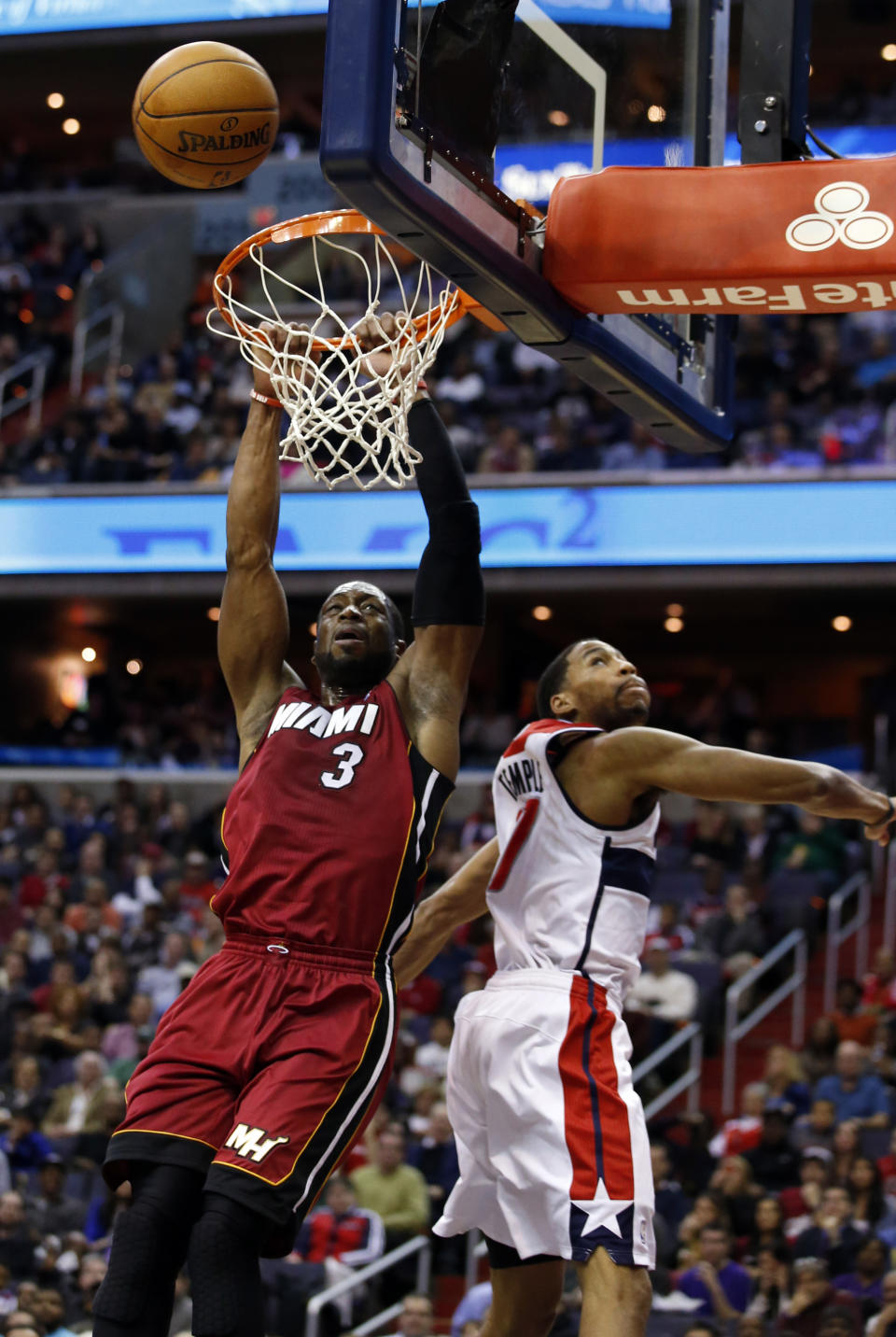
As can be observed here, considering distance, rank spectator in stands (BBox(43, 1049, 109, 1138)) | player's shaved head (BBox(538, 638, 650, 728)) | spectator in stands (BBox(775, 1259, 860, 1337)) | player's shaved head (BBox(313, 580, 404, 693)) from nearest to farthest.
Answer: player's shaved head (BBox(313, 580, 404, 693))
player's shaved head (BBox(538, 638, 650, 728))
spectator in stands (BBox(775, 1259, 860, 1337))
spectator in stands (BBox(43, 1049, 109, 1138))

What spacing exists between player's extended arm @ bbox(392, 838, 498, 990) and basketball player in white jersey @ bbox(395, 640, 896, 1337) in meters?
0.07

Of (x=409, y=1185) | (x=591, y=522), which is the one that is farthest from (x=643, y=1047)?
(x=591, y=522)

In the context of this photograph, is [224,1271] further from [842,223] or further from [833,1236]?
[833,1236]

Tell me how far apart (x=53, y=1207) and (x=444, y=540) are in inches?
245

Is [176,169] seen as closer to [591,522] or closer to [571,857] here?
[571,857]

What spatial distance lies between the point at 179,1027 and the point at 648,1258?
1188 millimetres

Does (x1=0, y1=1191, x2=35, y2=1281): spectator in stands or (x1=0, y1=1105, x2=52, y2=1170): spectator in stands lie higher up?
(x1=0, y1=1105, x2=52, y2=1170): spectator in stands

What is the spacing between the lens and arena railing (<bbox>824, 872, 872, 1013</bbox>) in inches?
467

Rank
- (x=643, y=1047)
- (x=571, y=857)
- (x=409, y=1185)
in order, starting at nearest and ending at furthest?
(x=571, y=857)
(x=409, y=1185)
(x=643, y=1047)

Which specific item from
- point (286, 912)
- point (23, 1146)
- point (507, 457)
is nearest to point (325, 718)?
point (286, 912)

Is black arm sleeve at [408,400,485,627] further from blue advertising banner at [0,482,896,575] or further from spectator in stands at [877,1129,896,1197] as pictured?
blue advertising banner at [0,482,896,575]

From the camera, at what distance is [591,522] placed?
15414 mm

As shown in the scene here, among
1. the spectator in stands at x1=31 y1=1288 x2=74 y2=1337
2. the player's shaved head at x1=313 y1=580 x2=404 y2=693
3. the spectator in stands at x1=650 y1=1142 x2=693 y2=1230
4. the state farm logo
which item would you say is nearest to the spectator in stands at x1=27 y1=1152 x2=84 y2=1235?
the spectator in stands at x1=31 y1=1288 x2=74 y2=1337

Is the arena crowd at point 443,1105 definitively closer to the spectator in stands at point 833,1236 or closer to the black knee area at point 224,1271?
the spectator in stands at point 833,1236
